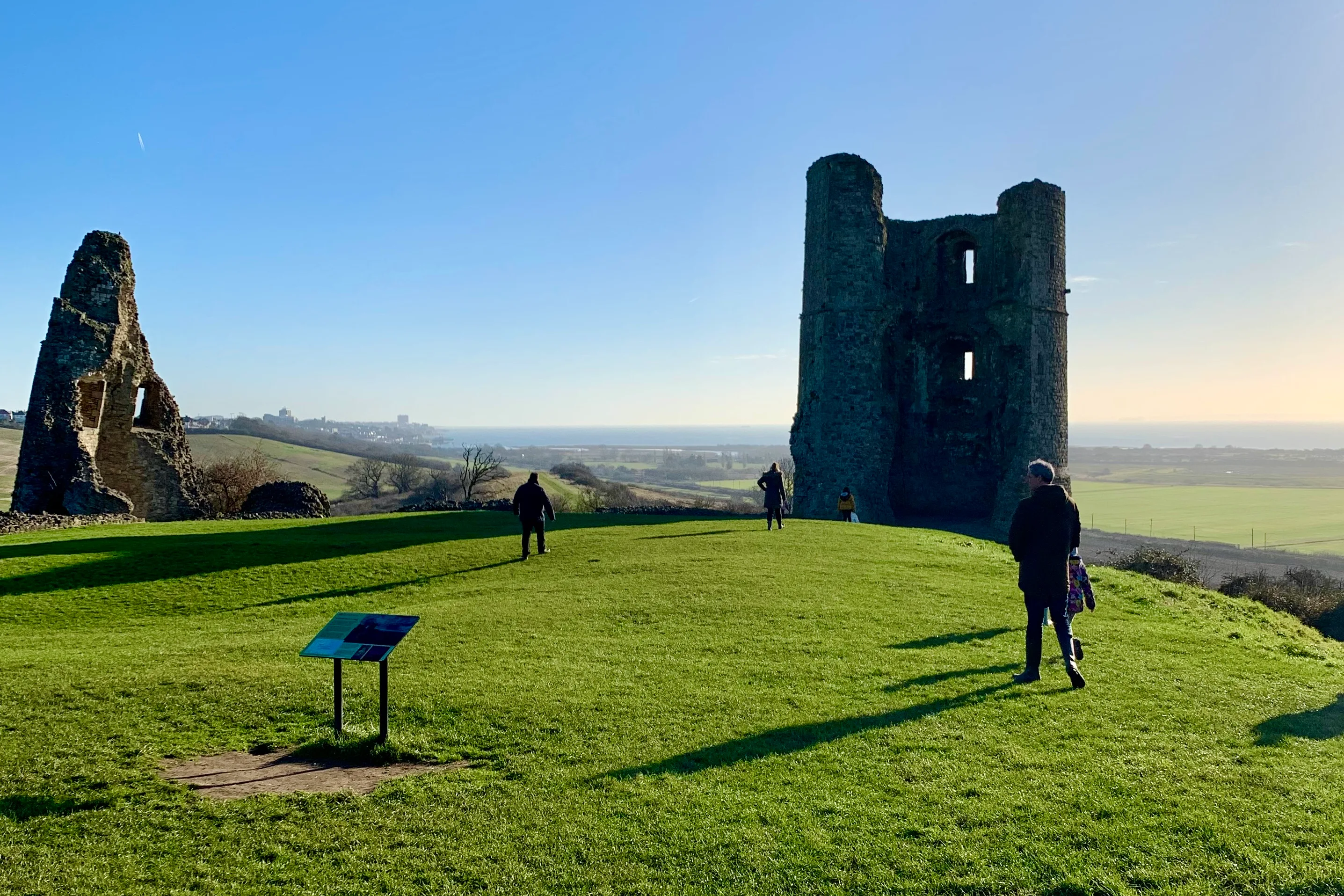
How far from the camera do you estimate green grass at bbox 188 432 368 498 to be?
316ft

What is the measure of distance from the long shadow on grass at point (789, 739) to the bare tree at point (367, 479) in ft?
255

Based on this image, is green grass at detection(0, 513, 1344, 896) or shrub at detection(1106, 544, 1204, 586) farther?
shrub at detection(1106, 544, 1204, 586)

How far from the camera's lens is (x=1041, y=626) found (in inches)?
347

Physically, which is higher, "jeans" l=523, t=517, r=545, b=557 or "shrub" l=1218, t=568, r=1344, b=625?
"jeans" l=523, t=517, r=545, b=557

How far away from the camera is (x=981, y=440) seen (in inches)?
1363

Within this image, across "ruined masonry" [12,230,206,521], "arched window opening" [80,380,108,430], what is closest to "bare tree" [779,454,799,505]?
"ruined masonry" [12,230,206,521]

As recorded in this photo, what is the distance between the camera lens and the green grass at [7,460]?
216ft

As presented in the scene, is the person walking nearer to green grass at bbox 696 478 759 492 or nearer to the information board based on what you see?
the information board

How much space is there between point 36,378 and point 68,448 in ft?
8.47

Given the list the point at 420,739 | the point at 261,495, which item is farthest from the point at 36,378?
the point at 420,739

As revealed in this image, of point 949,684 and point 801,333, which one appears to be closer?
point 949,684

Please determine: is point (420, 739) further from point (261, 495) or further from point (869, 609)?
point (261, 495)

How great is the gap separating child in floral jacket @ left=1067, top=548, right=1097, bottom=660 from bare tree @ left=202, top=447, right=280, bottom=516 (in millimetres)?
34057

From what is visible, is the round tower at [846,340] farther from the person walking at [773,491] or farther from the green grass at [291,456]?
the green grass at [291,456]
